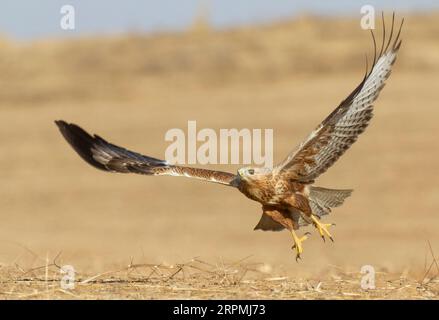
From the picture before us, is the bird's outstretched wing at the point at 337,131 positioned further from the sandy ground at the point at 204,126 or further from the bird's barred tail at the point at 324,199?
the sandy ground at the point at 204,126

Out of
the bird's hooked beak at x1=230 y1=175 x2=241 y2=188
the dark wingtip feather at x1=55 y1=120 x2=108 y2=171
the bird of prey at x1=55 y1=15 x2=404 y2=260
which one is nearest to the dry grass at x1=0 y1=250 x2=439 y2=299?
the bird of prey at x1=55 y1=15 x2=404 y2=260

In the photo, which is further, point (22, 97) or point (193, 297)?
point (22, 97)

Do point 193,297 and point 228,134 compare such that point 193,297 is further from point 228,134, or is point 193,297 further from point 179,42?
point 179,42

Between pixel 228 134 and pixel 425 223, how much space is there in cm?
652

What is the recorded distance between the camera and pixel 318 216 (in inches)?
397

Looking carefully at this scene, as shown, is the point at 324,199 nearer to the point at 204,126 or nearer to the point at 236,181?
the point at 236,181

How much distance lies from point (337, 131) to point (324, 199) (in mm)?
654

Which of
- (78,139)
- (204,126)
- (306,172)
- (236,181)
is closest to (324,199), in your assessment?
(306,172)

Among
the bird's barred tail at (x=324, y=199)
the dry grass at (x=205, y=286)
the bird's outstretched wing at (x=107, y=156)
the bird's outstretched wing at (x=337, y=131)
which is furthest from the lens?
the bird's outstretched wing at (x=107, y=156)

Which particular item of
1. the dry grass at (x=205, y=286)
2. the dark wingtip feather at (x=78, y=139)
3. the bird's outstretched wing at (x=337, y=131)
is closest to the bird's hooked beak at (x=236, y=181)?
the bird's outstretched wing at (x=337, y=131)

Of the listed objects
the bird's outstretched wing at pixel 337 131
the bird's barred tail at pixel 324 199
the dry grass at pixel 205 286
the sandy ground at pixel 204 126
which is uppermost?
the sandy ground at pixel 204 126

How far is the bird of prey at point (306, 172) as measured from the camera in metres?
9.58

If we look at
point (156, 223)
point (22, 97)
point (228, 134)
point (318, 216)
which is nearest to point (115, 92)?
point (22, 97)
